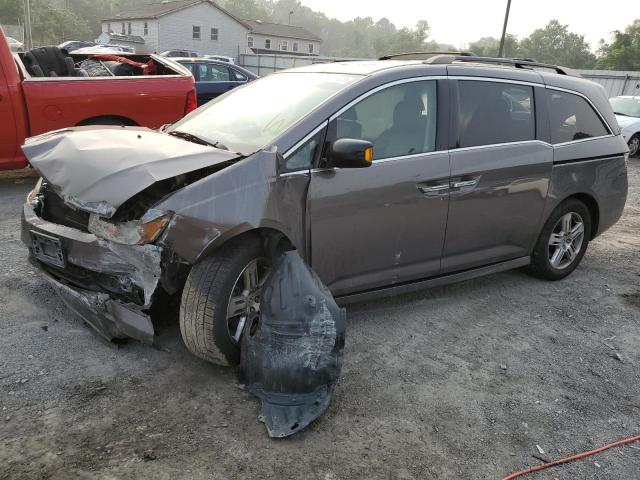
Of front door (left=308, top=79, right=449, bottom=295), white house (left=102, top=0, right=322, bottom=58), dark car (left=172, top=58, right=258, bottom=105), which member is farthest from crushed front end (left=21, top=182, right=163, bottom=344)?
white house (left=102, top=0, right=322, bottom=58)

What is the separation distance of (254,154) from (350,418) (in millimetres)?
1534

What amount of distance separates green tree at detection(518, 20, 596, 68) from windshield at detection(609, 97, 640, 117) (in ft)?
237

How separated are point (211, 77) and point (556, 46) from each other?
306 ft

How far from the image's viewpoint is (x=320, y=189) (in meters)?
3.29

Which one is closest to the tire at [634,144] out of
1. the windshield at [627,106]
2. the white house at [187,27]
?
the windshield at [627,106]

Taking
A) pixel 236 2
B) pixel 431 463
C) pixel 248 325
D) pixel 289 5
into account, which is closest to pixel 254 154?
pixel 248 325

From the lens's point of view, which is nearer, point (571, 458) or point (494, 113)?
point (571, 458)

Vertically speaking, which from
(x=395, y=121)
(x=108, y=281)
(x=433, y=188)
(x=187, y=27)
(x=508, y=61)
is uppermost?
(x=187, y=27)

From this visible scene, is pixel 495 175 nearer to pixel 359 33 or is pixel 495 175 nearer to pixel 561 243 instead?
pixel 561 243

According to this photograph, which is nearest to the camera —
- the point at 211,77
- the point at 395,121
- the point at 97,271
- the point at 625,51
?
the point at 97,271

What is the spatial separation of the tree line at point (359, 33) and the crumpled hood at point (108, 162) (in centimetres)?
1845

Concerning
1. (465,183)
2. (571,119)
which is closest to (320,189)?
(465,183)

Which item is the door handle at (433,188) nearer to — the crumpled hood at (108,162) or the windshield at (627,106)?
the crumpled hood at (108,162)

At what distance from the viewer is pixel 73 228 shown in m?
3.25
